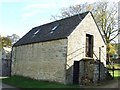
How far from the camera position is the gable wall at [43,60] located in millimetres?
23031

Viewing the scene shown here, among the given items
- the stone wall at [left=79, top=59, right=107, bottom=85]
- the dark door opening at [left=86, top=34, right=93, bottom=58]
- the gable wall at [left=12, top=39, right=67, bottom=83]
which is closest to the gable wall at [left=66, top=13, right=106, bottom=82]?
the dark door opening at [left=86, top=34, right=93, bottom=58]

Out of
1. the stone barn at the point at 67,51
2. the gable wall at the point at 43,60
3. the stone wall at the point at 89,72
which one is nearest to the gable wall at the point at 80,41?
the stone barn at the point at 67,51

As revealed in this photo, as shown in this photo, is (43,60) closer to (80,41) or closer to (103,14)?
(80,41)

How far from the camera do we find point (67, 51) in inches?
889

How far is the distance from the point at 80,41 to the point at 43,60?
4762 millimetres

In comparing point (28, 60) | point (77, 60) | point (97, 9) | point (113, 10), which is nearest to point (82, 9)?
point (97, 9)

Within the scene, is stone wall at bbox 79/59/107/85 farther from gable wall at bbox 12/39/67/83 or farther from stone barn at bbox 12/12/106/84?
gable wall at bbox 12/39/67/83

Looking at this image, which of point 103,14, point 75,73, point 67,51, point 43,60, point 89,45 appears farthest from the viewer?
point 103,14

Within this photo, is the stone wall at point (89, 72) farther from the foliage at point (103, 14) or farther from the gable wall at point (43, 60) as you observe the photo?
the foliage at point (103, 14)

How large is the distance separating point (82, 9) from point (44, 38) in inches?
617

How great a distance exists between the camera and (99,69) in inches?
931

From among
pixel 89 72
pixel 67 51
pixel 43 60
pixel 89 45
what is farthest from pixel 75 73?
pixel 43 60

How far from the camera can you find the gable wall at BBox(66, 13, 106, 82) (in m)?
22.7

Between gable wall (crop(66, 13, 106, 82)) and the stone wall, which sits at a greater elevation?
gable wall (crop(66, 13, 106, 82))
